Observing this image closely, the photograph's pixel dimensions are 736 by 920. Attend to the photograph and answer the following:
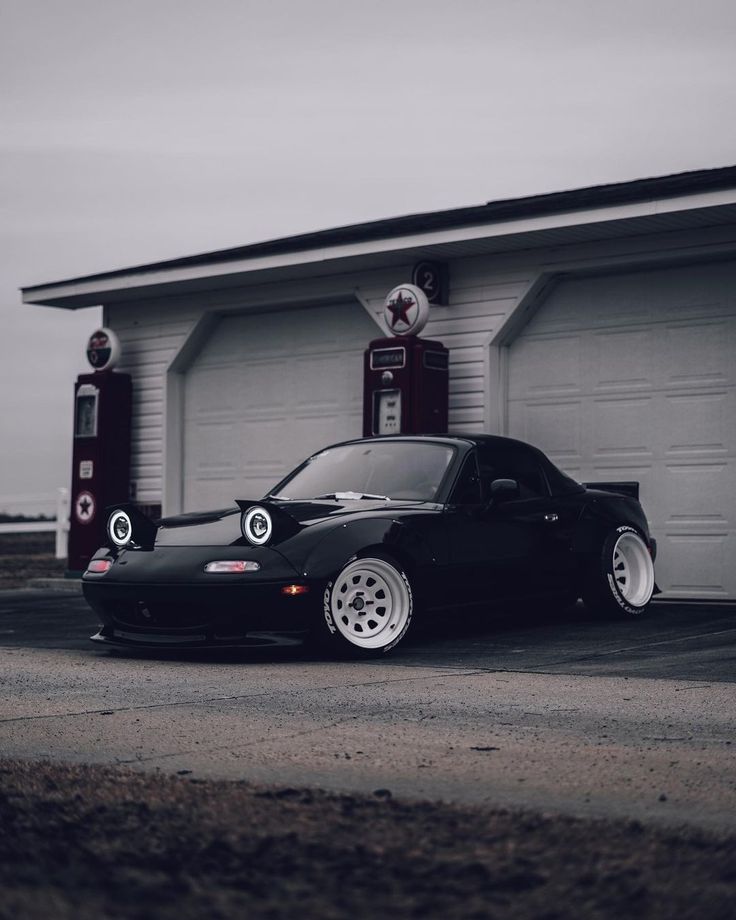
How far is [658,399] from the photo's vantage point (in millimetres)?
12031

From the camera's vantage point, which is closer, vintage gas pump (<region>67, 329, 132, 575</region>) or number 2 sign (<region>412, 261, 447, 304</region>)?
number 2 sign (<region>412, 261, 447, 304</region>)

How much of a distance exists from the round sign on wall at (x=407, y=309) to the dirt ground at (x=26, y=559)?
206 inches

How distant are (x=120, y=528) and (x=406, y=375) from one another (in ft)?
17.4

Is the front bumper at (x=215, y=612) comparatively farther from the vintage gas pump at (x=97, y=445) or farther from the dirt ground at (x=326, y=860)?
the vintage gas pump at (x=97, y=445)

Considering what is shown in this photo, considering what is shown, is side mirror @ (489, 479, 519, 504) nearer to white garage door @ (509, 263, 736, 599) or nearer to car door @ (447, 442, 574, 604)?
car door @ (447, 442, 574, 604)

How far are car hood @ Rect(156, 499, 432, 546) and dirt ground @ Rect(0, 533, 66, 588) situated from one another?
7.66 m

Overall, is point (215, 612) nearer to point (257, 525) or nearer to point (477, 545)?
point (257, 525)

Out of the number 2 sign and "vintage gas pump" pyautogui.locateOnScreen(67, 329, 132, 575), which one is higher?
the number 2 sign

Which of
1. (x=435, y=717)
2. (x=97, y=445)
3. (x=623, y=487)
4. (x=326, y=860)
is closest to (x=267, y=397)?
(x=97, y=445)

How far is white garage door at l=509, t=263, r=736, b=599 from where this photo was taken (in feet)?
38.3

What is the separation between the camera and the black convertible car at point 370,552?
24.6ft

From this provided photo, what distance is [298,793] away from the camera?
3895 millimetres

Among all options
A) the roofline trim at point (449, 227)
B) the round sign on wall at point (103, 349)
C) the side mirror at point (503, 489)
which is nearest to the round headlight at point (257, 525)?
the side mirror at point (503, 489)

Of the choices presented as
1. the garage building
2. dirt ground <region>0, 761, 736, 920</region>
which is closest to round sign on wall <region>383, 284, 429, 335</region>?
the garage building
